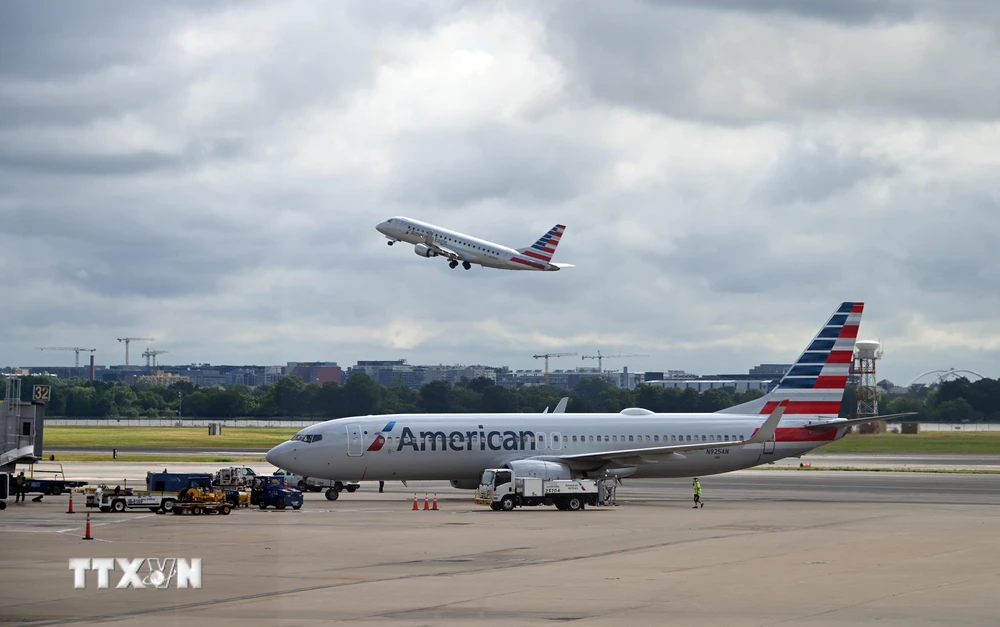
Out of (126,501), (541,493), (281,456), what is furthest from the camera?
(281,456)

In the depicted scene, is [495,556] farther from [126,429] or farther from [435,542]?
[126,429]

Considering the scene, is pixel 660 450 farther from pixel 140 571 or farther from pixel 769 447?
pixel 140 571

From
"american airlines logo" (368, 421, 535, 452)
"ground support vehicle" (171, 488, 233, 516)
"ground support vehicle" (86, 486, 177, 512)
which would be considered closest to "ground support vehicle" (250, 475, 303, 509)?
"ground support vehicle" (171, 488, 233, 516)

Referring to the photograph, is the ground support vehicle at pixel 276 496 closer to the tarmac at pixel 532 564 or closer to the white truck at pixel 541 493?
the tarmac at pixel 532 564

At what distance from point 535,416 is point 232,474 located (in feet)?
50.2

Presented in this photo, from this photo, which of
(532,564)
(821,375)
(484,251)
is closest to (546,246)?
(484,251)

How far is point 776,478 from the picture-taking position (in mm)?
82312

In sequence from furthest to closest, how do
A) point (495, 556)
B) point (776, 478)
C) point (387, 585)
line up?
1. point (776, 478)
2. point (495, 556)
3. point (387, 585)

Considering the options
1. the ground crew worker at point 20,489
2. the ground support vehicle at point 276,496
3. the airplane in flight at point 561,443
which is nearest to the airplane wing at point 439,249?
the airplane in flight at point 561,443

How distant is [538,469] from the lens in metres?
58.4

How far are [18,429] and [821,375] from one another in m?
41.1

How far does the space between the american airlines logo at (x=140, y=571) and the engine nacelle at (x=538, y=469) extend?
24681 millimetres

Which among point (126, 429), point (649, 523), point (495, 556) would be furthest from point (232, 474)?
point (126, 429)

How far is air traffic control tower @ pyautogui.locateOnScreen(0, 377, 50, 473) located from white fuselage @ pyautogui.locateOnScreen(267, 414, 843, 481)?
37.4 feet
